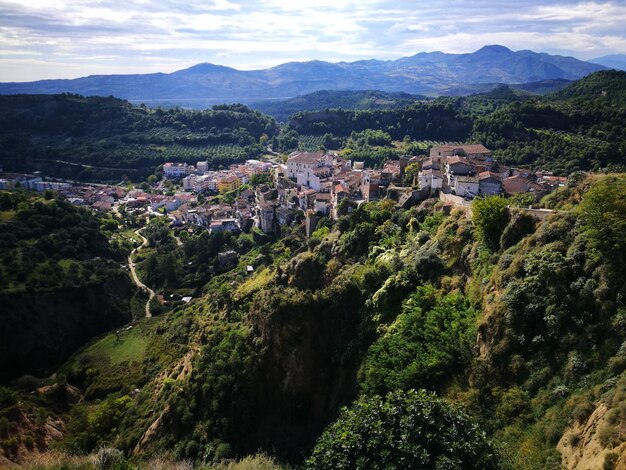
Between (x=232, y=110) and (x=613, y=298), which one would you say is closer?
(x=613, y=298)

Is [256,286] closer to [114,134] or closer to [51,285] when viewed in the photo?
[51,285]

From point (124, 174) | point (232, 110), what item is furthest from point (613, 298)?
point (232, 110)

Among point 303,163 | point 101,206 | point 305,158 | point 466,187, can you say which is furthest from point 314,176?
point 101,206

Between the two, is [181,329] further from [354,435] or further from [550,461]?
[550,461]

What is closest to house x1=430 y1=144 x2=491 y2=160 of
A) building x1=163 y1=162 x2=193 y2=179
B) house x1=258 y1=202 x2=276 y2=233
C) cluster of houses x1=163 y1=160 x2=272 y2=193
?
house x1=258 y1=202 x2=276 y2=233

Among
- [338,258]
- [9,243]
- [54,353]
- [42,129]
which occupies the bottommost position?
[54,353]

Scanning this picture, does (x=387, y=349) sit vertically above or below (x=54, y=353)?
above

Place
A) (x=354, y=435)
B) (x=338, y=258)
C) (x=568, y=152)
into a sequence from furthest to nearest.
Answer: (x=568, y=152), (x=338, y=258), (x=354, y=435)
